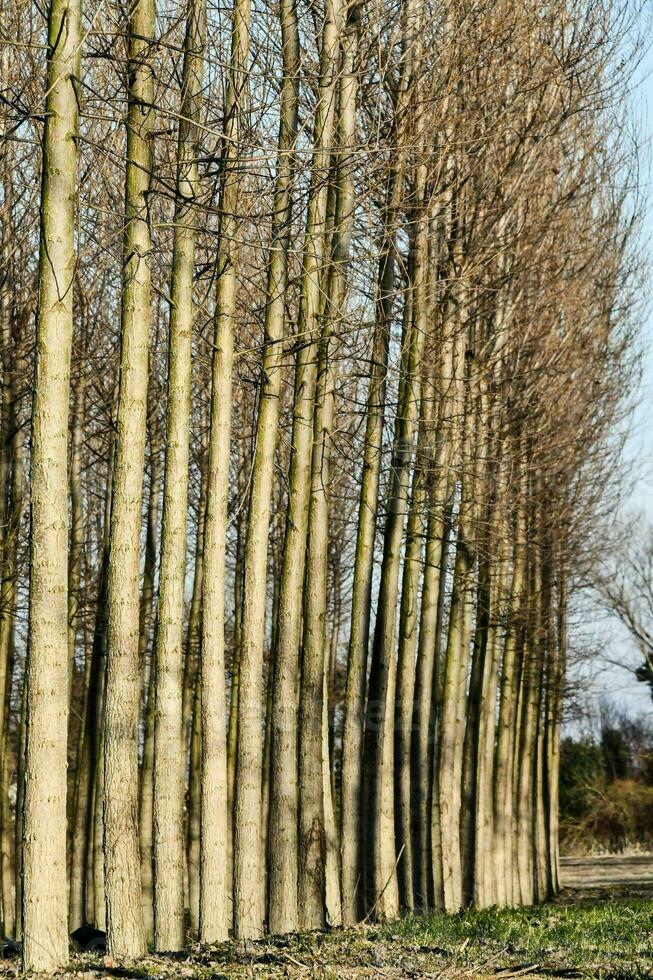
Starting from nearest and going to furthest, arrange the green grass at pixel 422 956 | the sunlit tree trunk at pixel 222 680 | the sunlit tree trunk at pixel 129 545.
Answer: the green grass at pixel 422 956 → the sunlit tree trunk at pixel 129 545 → the sunlit tree trunk at pixel 222 680

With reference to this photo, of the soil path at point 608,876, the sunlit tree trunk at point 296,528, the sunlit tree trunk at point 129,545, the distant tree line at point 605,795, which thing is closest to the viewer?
the sunlit tree trunk at point 129,545

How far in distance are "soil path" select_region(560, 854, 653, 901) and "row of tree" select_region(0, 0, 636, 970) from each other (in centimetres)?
353

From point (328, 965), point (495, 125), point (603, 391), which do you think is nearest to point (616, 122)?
point (603, 391)

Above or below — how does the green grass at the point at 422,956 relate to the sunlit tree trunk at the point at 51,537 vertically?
below

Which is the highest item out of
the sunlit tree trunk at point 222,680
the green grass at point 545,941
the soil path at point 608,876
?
the sunlit tree trunk at point 222,680

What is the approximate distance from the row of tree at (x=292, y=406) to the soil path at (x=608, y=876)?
3526 mm

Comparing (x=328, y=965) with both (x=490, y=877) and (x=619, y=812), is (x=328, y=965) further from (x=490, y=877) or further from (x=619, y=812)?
(x=619, y=812)

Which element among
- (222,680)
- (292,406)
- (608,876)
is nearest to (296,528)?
(222,680)

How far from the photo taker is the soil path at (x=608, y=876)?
24812mm

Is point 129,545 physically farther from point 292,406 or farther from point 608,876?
point 608,876

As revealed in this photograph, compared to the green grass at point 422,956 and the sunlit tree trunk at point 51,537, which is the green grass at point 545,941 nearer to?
the green grass at point 422,956

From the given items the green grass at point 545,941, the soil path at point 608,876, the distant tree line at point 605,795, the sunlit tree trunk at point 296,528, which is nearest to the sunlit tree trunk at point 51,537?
the green grass at point 545,941

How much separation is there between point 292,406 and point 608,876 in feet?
74.0

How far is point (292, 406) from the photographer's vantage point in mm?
14070
